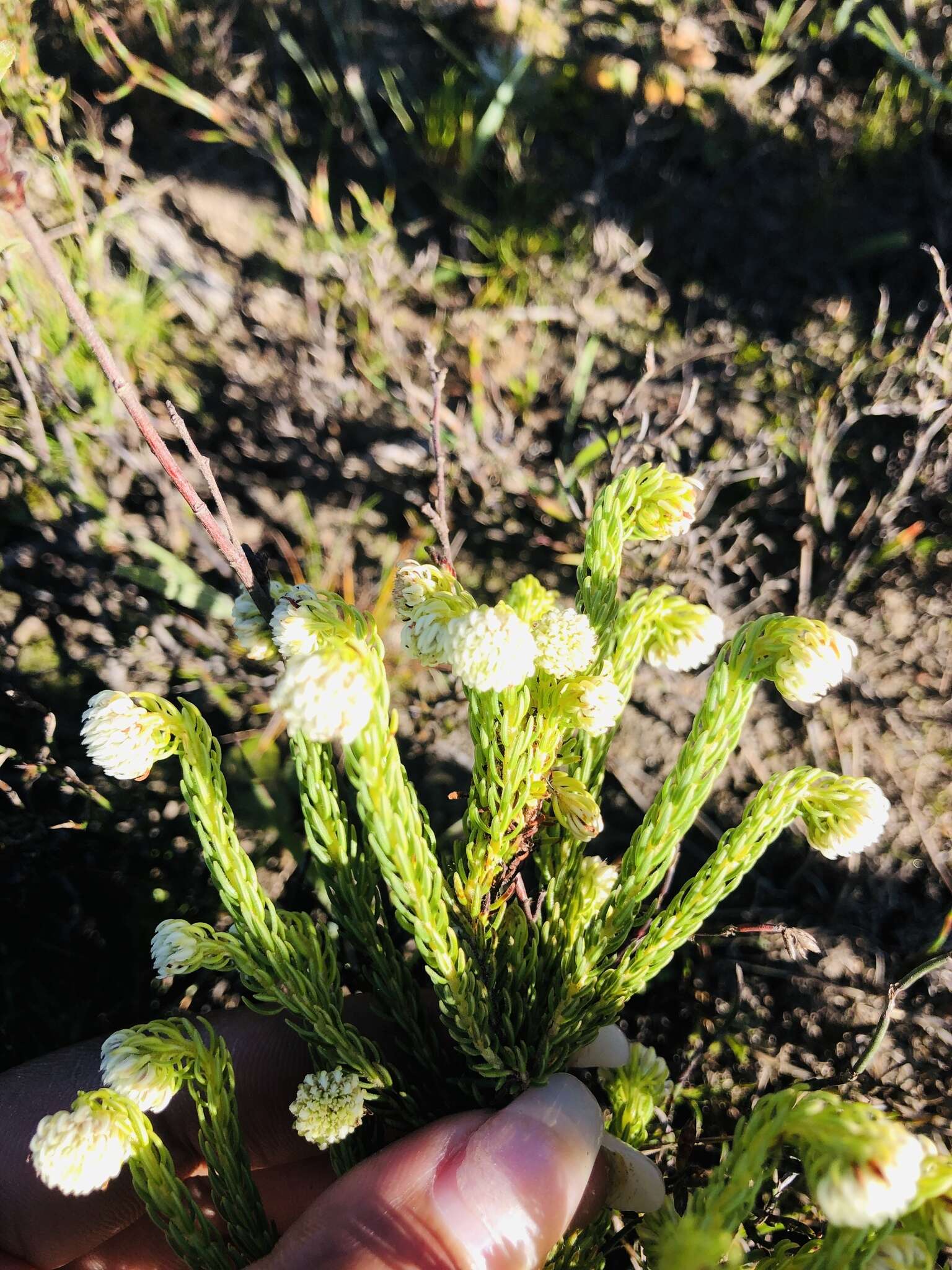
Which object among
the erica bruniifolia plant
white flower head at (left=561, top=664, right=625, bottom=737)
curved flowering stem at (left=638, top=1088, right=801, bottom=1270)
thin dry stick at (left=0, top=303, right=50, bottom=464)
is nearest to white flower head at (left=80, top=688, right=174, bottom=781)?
the erica bruniifolia plant

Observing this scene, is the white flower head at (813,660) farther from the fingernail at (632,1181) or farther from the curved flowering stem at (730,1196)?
the fingernail at (632,1181)

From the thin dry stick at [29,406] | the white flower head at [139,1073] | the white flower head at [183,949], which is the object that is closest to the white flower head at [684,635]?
the white flower head at [183,949]

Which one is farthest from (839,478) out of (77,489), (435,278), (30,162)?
(30,162)

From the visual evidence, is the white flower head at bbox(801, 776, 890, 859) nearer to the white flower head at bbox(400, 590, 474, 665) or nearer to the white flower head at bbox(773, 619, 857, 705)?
the white flower head at bbox(773, 619, 857, 705)

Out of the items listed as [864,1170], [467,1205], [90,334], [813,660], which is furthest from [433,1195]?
[90,334]

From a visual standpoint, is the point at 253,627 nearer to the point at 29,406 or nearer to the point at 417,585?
the point at 417,585
